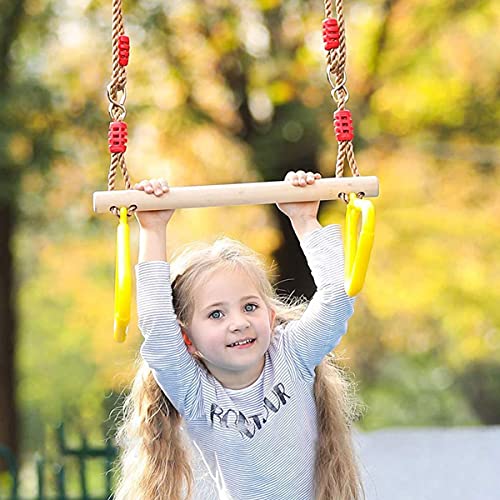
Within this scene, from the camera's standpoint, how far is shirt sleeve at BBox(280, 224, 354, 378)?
88.4 inches

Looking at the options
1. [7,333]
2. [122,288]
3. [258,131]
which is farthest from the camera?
[7,333]

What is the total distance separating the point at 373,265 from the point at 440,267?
668 millimetres

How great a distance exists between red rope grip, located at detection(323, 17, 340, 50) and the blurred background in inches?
156

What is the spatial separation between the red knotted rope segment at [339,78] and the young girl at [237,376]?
0.31 ft

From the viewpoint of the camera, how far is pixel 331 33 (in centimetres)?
235

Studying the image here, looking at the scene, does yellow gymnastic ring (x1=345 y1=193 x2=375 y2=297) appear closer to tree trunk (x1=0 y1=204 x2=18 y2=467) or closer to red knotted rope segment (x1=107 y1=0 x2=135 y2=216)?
red knotted rope segment (x1=107 y1=0 x2=135 y2=216)

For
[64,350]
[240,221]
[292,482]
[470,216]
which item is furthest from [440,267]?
[292,482]

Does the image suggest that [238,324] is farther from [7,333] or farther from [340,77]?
[7,333]

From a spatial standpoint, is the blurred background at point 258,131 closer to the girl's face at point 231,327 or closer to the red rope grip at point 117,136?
the red rope grip at point 117,136

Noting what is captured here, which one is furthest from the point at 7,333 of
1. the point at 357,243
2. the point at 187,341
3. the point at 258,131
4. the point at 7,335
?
the point at 357,243

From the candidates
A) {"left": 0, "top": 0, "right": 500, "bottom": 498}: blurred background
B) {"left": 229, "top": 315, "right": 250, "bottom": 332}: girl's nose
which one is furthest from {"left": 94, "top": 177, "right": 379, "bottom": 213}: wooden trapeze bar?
{"left": 0, "top": 0, "right": 500, "bottom": 498}: blurred background

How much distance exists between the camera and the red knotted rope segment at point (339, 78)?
2246 mm

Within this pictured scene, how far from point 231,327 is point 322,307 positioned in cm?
21

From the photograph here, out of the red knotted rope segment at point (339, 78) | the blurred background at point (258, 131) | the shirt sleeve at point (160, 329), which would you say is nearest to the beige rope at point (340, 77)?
the red knotted rope segment at point (339, 78)
